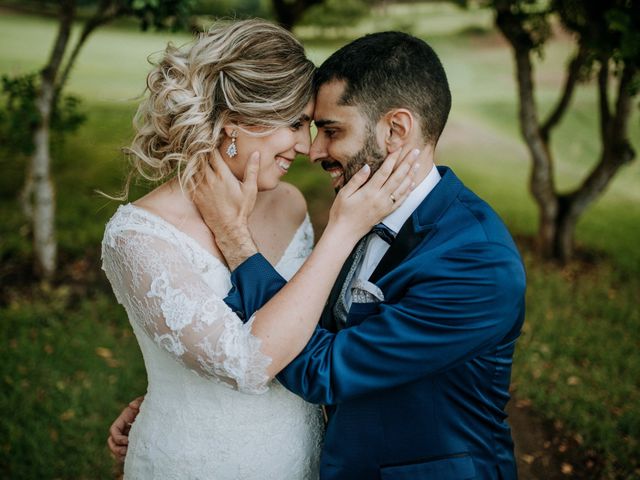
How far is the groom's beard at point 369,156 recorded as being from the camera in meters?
2.36

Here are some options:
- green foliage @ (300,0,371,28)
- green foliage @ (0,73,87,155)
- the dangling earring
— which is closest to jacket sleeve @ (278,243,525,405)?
the dangling earring

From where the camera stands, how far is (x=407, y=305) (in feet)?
6.71

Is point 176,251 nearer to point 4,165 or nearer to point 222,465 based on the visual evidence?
point 222,465

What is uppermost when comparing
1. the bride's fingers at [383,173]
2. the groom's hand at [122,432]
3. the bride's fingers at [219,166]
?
the bride's fingers at [383,173]

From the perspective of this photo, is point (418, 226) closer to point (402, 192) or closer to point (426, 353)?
point (402, 192)

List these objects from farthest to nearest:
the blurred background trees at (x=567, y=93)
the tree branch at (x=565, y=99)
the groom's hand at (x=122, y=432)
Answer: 1. the tree branch at (x=565, y=99)
2. the blurred background trees at (x=567, y=93)
3. the groom's hand at (x=122, y=432)

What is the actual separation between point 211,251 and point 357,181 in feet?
2.03

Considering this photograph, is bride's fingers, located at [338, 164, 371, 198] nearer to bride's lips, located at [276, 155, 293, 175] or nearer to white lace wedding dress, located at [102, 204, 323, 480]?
bride's lips, located at [276, 155, 293, 175]

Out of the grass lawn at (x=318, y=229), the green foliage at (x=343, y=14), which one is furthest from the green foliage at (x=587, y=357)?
the green foliage at (x=343, y=14)

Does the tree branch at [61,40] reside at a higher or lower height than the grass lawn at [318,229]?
higher

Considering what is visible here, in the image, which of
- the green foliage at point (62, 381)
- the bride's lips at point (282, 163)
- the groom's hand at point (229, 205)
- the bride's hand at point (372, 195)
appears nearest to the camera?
the bride's hand at point (372, 195)

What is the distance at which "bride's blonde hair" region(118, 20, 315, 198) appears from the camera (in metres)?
2.42

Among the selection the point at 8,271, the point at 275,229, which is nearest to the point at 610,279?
the point at 275,229

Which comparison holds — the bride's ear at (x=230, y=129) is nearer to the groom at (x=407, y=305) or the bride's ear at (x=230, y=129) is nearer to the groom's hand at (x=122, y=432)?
the groom at (x=407, y=305)
